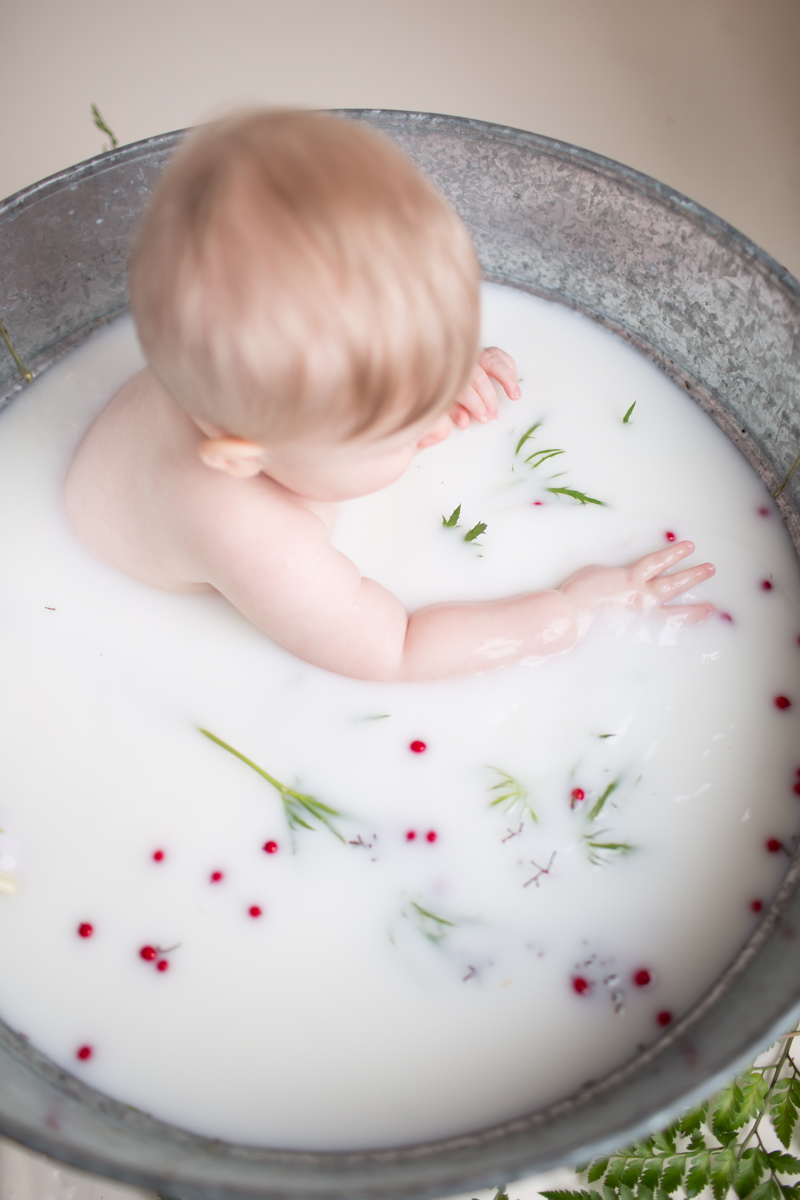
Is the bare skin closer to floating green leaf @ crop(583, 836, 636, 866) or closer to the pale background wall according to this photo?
floating green leaf @ crop(583, 836, 636, 866)

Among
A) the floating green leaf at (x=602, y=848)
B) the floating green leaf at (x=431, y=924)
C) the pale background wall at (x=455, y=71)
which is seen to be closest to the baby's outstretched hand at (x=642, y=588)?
the floating green leaf at (x=602, y=848)

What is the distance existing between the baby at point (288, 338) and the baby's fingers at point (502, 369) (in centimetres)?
33

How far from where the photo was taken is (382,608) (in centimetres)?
92

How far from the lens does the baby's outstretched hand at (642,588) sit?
0.97 m

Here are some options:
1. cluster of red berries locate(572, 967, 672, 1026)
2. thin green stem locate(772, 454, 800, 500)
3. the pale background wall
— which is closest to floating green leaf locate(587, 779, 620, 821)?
cluster of red berries locate(572, 967, 672, 1026)

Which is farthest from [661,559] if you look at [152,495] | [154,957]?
Answer: [154,957]

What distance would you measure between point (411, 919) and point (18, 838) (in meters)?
0.37

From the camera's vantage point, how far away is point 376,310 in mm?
621

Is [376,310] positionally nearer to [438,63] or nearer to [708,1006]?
[708,1006]

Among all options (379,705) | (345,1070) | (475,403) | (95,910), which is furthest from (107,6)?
(345,1070)

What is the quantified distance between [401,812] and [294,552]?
259mm

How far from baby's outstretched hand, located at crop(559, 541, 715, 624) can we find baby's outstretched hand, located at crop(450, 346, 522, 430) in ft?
0.76

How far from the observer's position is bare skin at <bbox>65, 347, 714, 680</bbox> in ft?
2.67

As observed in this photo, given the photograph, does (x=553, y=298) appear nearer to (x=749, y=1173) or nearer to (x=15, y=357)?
(x=15, y=357)
